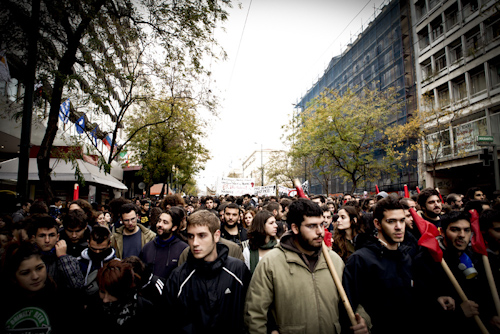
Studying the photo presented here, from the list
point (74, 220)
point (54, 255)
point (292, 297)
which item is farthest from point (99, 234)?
point (292, 297)

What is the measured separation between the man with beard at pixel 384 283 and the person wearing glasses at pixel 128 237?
3231 millimetres

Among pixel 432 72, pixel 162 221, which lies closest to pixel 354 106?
pixel 432 72

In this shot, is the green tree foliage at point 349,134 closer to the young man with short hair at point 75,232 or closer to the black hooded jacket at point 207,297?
the young man with short hair at point 75,232

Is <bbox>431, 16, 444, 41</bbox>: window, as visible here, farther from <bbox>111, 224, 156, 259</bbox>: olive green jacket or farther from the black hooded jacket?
the black hooded jacket

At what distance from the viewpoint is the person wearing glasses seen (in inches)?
170

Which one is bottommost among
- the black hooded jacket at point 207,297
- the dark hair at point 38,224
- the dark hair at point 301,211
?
the black hooded jacket at point 207,297

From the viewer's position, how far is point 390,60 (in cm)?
2819

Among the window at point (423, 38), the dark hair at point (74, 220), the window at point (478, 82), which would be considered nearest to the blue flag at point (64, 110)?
the dark hair at point (74, 220)

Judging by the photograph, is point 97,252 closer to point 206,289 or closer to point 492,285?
point 206,289

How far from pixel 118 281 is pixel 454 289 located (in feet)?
9.96

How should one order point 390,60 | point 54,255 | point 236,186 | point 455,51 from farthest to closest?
point 390,60 → point 455,51 → point 236,186 → point 54,255

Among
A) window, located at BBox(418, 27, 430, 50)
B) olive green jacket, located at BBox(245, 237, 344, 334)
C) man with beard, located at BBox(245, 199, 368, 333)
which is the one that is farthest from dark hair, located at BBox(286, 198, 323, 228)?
window, located at BBox(418, 27, 430, 50)

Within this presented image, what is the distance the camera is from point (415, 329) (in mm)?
2438

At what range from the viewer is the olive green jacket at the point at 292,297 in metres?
2.24
